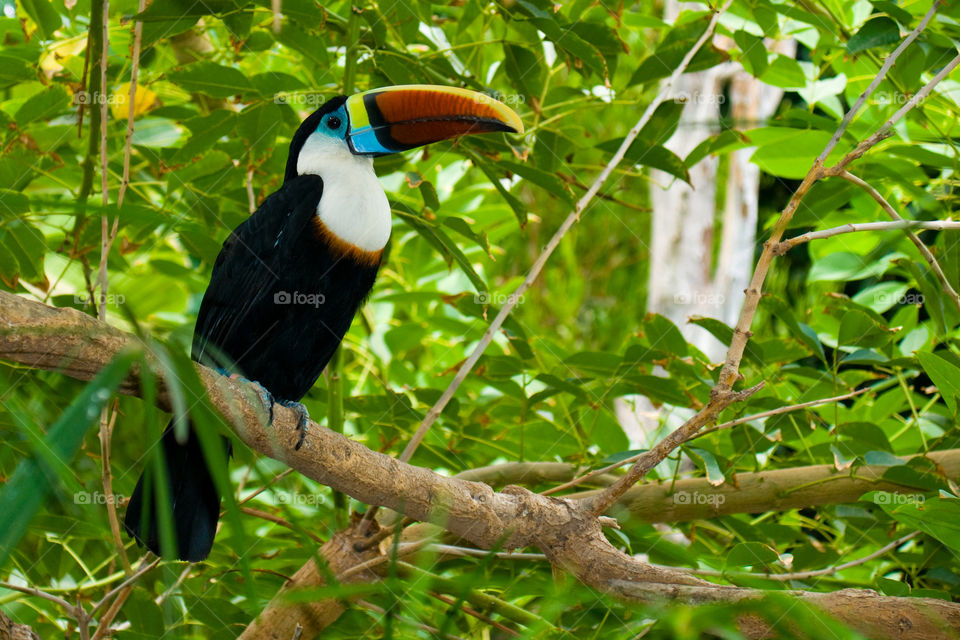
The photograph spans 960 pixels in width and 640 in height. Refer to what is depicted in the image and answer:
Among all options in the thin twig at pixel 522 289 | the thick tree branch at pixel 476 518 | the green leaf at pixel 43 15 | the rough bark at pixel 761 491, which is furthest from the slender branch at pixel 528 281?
the green leaf at pixel 43 15

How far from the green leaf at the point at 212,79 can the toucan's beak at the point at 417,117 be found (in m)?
0.34

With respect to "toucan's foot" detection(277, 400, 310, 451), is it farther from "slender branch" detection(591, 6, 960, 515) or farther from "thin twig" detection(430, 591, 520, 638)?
"slender branch" detection(591, 6, 960, 515)

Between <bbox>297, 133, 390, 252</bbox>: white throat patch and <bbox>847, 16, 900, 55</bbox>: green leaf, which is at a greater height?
<bbox>847, 16, 900, 55</bbox>: green leaf

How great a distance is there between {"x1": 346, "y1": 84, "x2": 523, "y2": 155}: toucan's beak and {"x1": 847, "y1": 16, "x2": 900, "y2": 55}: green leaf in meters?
0.72

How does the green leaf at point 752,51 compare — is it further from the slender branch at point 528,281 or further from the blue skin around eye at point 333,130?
the blue skin around eye at point 333,130

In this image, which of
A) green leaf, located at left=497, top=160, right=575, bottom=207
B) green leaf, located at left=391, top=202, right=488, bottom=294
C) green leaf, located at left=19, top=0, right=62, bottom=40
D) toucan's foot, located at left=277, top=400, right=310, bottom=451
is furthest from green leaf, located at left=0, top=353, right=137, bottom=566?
green leaf, located at left=19, top=0, right=62, bottom=40

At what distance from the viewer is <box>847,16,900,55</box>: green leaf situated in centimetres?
180

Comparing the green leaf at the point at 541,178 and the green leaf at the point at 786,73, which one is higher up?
the green leaf at the point at 786,73

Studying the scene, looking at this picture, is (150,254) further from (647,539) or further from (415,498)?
(647,539)

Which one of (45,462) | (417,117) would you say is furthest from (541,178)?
(45,462)

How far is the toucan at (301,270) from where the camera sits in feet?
6.90

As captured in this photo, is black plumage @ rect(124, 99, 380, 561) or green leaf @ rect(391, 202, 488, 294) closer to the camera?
green leaf @ rect(391, 202, 488, 294)

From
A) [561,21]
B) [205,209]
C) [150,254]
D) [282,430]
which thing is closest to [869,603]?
[282,430]

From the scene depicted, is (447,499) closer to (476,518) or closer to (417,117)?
(476,518)
